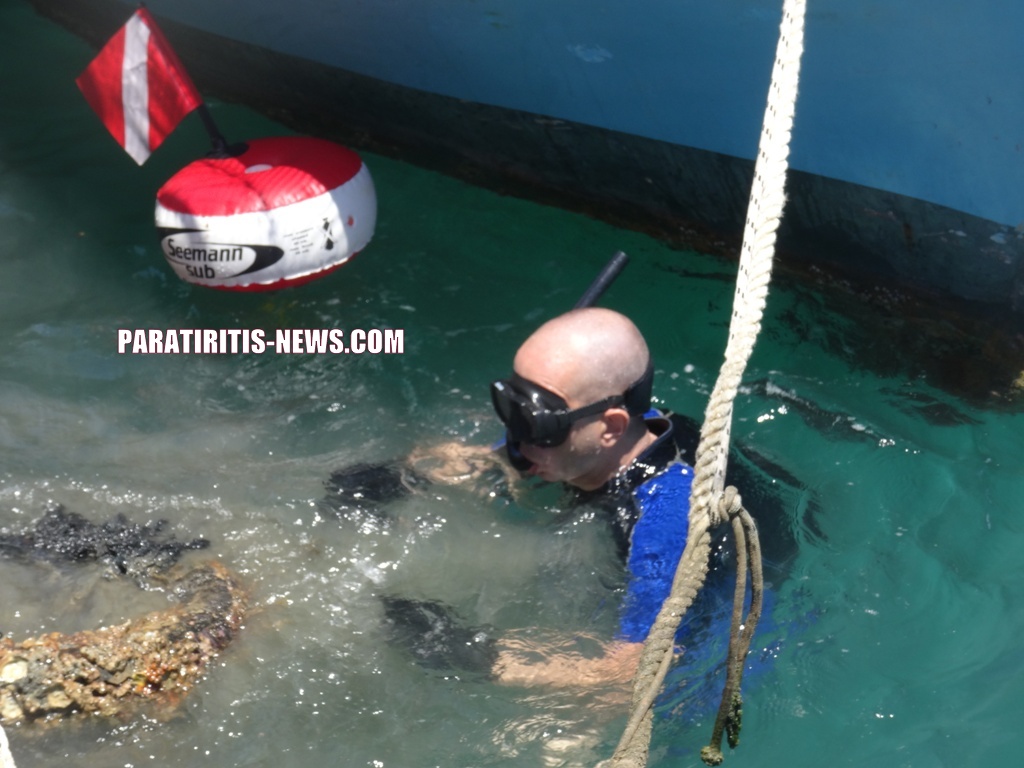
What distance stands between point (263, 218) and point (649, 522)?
2126 mm

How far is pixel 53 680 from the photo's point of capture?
2953 millimetres

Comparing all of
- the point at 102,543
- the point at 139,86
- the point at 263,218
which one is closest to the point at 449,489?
the point at 102,543

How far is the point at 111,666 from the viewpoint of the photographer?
3000 millimetres

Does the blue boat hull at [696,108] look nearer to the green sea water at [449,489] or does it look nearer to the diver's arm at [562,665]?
the green sea water at [449,489]

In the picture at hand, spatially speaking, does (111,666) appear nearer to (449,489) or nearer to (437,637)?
(437,637)

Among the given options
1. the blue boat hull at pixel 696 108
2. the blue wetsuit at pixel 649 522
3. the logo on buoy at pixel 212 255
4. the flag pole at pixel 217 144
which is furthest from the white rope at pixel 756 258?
the flag pole at pixel 217 144

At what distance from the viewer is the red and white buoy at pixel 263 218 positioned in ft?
13.6

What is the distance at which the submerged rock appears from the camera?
2.94 meters

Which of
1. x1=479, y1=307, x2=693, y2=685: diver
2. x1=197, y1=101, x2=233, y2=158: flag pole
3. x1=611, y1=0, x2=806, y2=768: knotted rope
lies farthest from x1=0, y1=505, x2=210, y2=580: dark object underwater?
x1=611, y1=0, x2=806, y2=768: knotted rope

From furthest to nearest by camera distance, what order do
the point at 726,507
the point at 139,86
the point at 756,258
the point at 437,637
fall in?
the point at 139,86
the point at 437,637
the point at 756,258
the point at 726,507

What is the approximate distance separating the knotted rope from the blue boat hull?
5.18 ft

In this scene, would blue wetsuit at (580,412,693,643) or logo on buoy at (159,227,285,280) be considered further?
logo on buoy at (159,227,285,280)

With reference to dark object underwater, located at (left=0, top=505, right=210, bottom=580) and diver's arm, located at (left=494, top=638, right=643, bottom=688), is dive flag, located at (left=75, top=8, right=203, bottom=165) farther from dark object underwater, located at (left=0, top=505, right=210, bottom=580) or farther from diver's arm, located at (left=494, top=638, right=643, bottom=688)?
diver's arm, located at (left=494, top=638, right=643, bottom=688)

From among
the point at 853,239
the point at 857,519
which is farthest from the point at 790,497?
the point at 853,239
